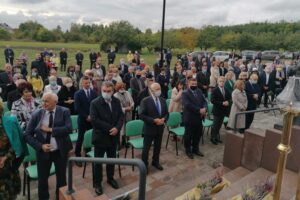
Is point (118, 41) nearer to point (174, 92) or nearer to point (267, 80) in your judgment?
point (267, 80)

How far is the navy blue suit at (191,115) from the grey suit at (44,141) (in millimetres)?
2980

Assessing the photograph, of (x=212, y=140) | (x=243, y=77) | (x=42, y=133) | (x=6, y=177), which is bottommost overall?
(x=212, y=140)

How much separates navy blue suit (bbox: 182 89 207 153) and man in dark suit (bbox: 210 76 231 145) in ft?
2.96

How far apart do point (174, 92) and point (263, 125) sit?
3.53 meters

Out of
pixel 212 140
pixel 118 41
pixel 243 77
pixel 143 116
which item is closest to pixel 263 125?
pixel 243 77

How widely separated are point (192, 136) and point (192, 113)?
1.97 feet

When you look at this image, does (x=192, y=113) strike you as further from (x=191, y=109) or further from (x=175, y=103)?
(x=175, y=103)

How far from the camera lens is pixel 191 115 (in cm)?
660

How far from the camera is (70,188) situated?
3555 mm

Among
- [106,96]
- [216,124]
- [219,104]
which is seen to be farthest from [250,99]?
[106,96]

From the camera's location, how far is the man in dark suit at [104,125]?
498cm

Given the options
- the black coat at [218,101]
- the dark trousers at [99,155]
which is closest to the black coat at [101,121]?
the dark trousers at [99,155]

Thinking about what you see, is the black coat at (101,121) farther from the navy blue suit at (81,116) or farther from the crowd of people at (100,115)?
the navy blue suit at (81,116)

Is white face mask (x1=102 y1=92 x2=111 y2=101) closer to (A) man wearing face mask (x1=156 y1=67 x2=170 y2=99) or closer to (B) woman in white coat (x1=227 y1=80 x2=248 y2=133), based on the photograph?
(B) woman in white coat (x1=227 y1=80 x2=248 y2=133)
